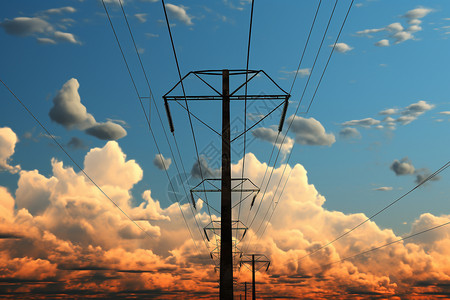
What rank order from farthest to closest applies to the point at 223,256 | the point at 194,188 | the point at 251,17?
the point at 194,188 < the point at 223,256 < the point at 251,17

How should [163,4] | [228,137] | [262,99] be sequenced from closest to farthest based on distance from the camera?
[163,4]
[262,99]
[228,137]

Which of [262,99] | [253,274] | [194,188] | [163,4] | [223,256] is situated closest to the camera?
[163,4]

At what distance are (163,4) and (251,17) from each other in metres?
2.22

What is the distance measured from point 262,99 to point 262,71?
3.73ft

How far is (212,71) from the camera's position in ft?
70.0

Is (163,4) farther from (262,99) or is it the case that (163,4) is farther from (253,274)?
(253,274)

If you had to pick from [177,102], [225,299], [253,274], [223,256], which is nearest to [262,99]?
[177,102]

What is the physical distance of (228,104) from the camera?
72.4 ft

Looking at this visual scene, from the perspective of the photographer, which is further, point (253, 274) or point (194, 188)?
point (253, 274)

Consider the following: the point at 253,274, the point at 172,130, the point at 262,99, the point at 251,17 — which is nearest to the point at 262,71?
the point at 262,99

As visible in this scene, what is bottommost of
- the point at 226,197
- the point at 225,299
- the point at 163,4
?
the point at 225,299

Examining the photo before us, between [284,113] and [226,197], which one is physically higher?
[284,113]

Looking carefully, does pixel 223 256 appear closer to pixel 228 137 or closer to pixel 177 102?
pixel 228 137

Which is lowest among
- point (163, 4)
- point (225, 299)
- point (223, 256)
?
point (225, 299)
